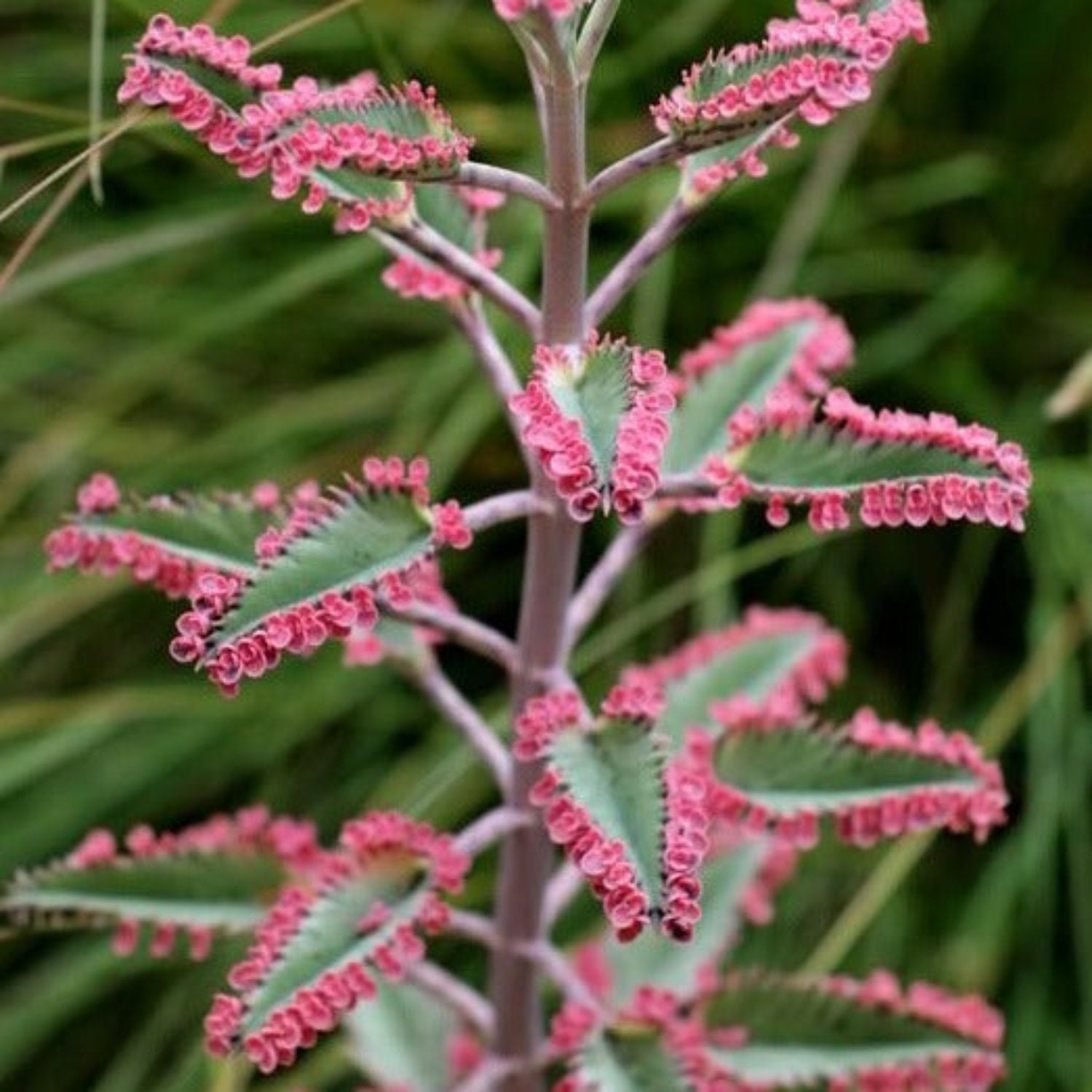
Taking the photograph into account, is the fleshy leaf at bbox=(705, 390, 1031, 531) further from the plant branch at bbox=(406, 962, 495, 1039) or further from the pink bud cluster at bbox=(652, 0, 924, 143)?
the plant branch at bbox=(406, 962, 495, 1039)

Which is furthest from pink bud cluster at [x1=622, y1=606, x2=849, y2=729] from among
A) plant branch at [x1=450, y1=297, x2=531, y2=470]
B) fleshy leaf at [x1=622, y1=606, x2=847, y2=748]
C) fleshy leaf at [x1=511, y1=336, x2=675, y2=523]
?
fleshy leaf at [x1=511, y1=336, x2=675, y2=523]

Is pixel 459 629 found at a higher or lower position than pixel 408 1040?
higher

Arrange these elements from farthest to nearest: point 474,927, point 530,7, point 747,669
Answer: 1. point 747,669
2. point 474,927
3. point 530,7

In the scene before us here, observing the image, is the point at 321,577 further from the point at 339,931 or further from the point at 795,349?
the point at 795,349

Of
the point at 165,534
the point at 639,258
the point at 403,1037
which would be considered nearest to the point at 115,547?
the point at 165,534

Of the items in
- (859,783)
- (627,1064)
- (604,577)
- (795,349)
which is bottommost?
(627,1064)
